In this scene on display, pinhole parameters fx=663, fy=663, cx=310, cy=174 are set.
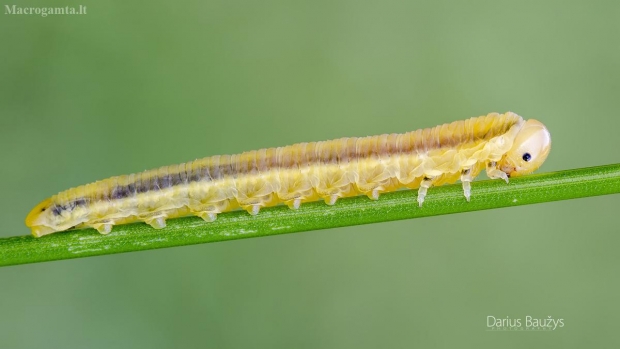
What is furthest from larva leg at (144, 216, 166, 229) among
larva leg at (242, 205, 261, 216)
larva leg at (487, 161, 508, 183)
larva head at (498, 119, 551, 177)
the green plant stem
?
larva head at (498, 119, 551, 177)

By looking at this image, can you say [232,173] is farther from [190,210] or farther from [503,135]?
[503,135]

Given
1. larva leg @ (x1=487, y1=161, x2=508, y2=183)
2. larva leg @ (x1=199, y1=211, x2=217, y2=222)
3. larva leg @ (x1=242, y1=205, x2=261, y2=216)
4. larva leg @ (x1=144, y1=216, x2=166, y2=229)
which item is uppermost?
larva leg @ (x1=487, y1=161, x2=508, y2=183)

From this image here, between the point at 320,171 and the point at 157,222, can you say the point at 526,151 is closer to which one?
the point at 320,171

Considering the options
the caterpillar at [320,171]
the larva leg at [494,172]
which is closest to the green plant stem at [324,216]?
the larva leg at [494,172]

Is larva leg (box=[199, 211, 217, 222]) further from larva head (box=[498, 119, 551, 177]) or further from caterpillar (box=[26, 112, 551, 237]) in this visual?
larva head (box=[498, 119, 551, 177])

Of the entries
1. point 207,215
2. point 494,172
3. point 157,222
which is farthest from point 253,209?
point 494,172

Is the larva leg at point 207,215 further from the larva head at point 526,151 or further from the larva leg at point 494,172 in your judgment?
the larva head at point 526,151

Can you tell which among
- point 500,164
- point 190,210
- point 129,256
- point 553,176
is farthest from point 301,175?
point 129,256
